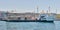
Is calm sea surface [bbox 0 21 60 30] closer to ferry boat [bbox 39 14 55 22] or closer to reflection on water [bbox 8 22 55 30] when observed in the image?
reflection on water [bbox 8 22 55 30]

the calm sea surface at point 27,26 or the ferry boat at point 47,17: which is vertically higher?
the ferry boat at point 47,17

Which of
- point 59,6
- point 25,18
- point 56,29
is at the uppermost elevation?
point 59,6

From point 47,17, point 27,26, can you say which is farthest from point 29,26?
point 47,17

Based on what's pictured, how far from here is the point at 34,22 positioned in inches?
162

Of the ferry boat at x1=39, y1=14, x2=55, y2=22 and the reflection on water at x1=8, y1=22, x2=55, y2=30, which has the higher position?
the ferry boat at x1=39, y1=14, x2=55, y2=22

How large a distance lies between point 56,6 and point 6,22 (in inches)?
50.3

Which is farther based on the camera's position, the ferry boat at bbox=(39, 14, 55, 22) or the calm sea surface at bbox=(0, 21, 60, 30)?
the calm sea surface at bbox=(0, 21, 60, 30)

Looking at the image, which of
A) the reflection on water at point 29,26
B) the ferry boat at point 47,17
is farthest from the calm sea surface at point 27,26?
the ferry boat at point 47,17

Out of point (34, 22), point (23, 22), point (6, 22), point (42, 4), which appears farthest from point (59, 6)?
point (6, 22)

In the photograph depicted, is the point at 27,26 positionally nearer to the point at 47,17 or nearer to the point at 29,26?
the point at 29,26

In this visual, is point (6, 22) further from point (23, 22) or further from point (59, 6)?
point (59, 6)

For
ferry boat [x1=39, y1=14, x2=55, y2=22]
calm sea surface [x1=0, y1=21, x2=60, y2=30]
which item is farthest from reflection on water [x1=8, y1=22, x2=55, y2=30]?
ferry boat [x1=39, y1=14, x2=55, y2=22]

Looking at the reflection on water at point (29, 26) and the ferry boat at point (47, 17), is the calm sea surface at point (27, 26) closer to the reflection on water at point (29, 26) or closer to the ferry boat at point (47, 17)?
the reflection on water at point (29, 26)

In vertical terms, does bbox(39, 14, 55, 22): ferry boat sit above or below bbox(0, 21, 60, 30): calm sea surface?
above
